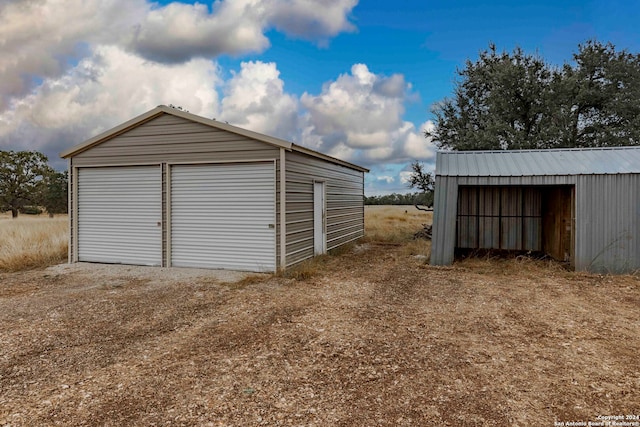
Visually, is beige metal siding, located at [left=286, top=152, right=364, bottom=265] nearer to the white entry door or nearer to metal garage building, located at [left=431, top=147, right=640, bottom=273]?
the white entry door

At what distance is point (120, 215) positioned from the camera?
8836 mm

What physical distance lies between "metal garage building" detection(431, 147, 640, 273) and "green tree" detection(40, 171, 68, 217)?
27.3 metres

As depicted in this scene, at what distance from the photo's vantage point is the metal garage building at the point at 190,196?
7734mm

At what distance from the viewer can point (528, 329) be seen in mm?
4309

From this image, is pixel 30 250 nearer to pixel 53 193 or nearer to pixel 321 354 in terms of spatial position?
pixel 321 354

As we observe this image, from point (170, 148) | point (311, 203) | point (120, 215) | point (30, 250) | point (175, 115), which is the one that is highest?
point (175, 115)

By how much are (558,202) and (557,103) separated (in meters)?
8.63

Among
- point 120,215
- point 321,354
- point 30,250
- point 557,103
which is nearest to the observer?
point 321,354

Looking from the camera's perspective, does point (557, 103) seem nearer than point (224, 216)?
No

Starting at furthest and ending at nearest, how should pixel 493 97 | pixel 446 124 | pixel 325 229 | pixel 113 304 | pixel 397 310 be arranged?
pixel 446 124
pixel 493 97
pixel 325 229
pixel 113 304
pixel 397 310

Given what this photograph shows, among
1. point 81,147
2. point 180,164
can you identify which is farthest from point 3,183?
point 180,164

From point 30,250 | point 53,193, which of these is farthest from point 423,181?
point 53,193

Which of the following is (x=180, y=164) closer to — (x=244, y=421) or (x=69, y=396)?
(x=69, y=396)

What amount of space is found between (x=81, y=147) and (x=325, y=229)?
6400mm
